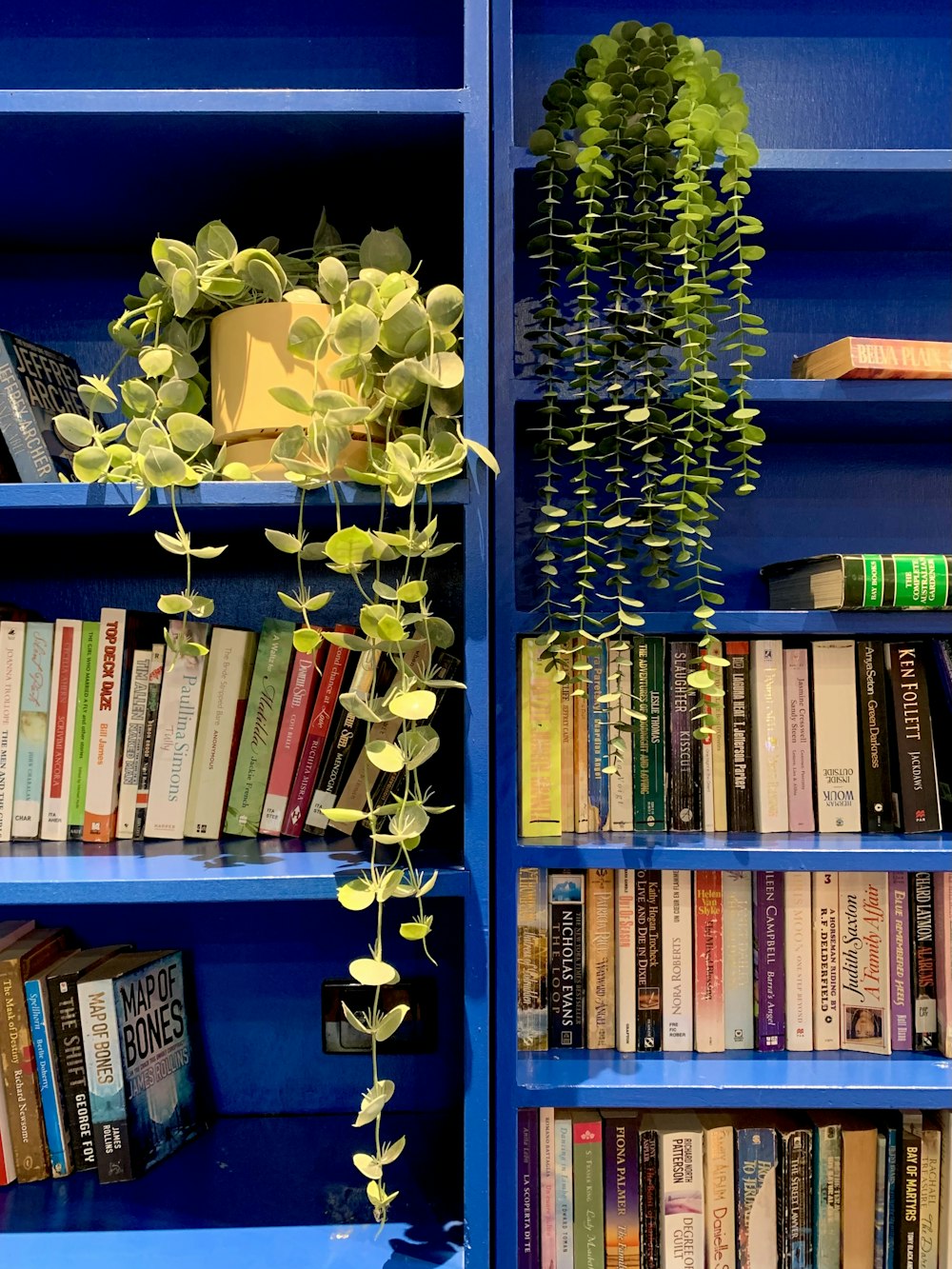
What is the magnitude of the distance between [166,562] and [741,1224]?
1.08 m

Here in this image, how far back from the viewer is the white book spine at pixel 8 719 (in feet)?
3.58

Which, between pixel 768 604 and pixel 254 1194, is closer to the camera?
pixel 254 1194

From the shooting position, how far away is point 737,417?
105cm

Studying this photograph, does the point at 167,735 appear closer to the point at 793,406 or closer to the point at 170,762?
the point at 170,762

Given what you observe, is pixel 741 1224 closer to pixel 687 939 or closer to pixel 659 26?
pixel 687 939

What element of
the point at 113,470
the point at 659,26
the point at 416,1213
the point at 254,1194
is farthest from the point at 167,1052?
the point at 659,26

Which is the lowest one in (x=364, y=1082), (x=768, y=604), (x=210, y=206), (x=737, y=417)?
(x=364, y=1082)

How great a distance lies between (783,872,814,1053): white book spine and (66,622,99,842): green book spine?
0.84 m

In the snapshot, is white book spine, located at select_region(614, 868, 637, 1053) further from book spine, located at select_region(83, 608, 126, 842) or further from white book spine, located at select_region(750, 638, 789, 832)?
book spine, located at select_region(83, 608, 126, 842)

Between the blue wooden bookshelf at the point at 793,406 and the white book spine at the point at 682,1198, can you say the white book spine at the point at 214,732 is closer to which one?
the blue wooden bookshelf at the point at 793,406

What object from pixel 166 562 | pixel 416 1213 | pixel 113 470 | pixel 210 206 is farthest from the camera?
pixel 166 562

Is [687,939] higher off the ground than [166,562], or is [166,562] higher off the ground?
[166,562]

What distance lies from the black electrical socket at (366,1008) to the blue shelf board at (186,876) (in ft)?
1.06

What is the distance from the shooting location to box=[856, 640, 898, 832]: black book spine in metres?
1.17
